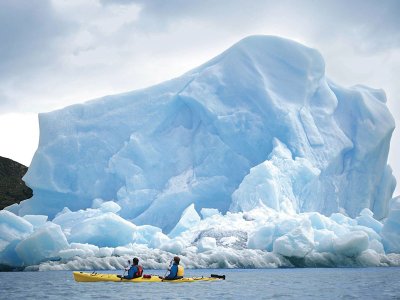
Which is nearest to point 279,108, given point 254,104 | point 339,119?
point 254,104

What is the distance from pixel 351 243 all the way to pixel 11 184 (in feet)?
129

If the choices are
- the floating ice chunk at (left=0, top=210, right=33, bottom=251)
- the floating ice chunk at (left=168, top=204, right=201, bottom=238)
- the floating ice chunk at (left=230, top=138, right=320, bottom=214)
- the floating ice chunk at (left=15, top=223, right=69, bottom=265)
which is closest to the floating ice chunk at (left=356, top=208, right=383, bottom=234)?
the floating ice chunk at (left=230, top=138, right=320, bottom=214)

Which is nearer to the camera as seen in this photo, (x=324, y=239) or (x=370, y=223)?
(x=324, y=239)

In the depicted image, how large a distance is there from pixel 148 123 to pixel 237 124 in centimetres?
418

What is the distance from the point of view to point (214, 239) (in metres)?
24.1

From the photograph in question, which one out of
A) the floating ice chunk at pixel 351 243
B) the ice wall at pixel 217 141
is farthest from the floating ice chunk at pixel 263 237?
the ice wall at pixel 217 141

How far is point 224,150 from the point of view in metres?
29.8

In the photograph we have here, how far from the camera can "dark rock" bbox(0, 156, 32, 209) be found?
53.2 meters

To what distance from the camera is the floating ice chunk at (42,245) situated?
22859mm

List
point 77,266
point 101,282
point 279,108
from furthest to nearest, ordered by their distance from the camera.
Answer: point 279,108 → point 77,266 → point 101,282

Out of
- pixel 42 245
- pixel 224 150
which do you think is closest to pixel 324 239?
pixel 224 150

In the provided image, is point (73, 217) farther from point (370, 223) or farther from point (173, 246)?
point (370, 223)

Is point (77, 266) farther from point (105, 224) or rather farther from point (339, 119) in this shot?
point (339, 119)

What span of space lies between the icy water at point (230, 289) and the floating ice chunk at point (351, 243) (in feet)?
10.0
